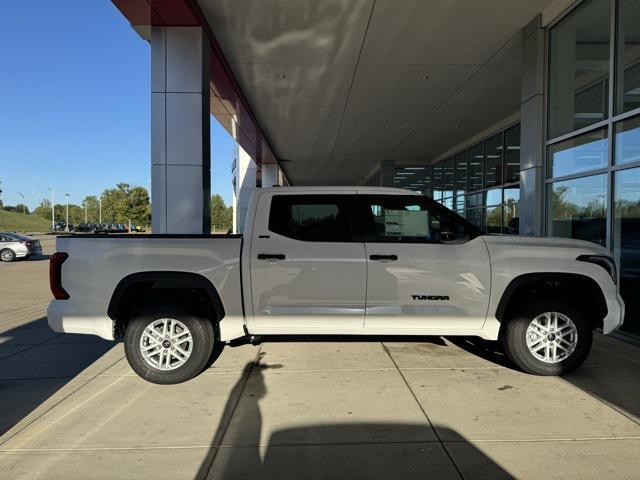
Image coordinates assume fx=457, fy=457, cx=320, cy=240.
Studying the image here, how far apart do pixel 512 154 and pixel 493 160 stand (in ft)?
4.30

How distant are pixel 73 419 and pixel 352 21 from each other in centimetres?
737

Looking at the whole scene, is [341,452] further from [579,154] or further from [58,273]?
[579,154]

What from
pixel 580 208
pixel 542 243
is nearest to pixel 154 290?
pixel 542 243

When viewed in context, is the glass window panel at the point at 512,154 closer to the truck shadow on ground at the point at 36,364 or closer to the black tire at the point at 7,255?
the truck shadow on ground at the point at 36,364

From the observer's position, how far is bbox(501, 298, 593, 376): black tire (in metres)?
4.85

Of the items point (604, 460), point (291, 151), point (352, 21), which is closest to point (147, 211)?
point (291, 151)

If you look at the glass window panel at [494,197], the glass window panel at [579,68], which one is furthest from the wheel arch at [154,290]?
the glass window panel at [494,197]

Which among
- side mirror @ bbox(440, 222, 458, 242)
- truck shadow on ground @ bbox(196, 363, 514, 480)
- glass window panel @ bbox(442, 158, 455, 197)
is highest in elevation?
glass window panel @ bbox(442, 158, 455, 197)

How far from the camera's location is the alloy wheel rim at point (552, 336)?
487 cm

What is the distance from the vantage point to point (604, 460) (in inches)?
128

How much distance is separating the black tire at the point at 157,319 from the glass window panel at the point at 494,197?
43.3 ft

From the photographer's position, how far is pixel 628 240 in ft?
23.0

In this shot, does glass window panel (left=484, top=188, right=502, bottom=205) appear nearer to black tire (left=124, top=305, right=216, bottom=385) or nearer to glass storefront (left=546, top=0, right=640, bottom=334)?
glass storefront (left=546, top=0, right=640, bottom=334)

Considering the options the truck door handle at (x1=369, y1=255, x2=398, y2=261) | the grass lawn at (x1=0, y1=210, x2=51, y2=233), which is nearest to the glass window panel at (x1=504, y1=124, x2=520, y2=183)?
the truck door handle at (x1=369, y1=255, x2=398, y2=261)
